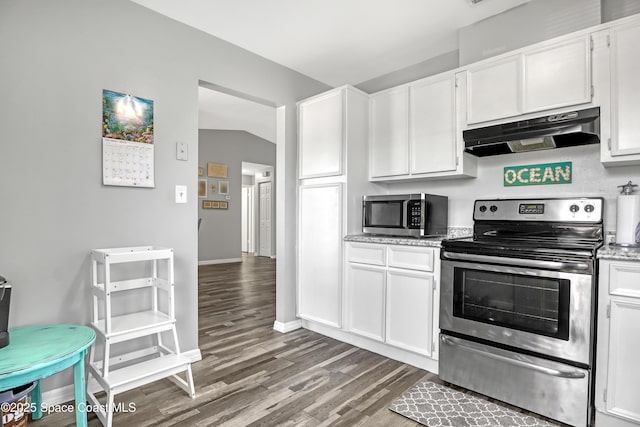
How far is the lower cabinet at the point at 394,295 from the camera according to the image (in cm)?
239

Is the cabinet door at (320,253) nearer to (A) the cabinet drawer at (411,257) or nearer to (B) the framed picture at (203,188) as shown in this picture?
(A) the cabinet drawer at (411,257)

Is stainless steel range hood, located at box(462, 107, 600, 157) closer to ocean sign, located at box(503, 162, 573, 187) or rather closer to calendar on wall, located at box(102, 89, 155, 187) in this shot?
ocean sign, located at box(503, 162, 573, 187)

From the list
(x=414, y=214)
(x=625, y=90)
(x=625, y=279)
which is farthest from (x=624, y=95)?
(x=414, y=214)

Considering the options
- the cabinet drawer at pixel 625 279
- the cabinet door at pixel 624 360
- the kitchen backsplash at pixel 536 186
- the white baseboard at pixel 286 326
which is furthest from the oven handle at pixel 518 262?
the white baseboard at pixel 286 326

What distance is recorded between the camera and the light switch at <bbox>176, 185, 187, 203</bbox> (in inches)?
99.8

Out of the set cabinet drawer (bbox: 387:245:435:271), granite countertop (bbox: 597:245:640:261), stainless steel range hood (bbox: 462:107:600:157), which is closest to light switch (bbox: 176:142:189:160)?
cabinet drawer (bbox: 387:245:435:271)

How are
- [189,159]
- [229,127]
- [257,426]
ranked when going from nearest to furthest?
[257,426]
[189,159]
[229,127]

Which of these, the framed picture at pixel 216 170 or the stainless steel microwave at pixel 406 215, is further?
the framed picture at pixel 216 170

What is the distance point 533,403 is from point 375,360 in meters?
1.05

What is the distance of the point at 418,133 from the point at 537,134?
885 millimetres

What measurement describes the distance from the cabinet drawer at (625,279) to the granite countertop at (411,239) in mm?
907

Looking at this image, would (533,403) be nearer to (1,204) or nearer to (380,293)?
(380,293)

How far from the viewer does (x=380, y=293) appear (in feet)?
8.80

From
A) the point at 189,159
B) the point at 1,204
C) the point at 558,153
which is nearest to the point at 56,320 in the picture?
the point at 1,204
